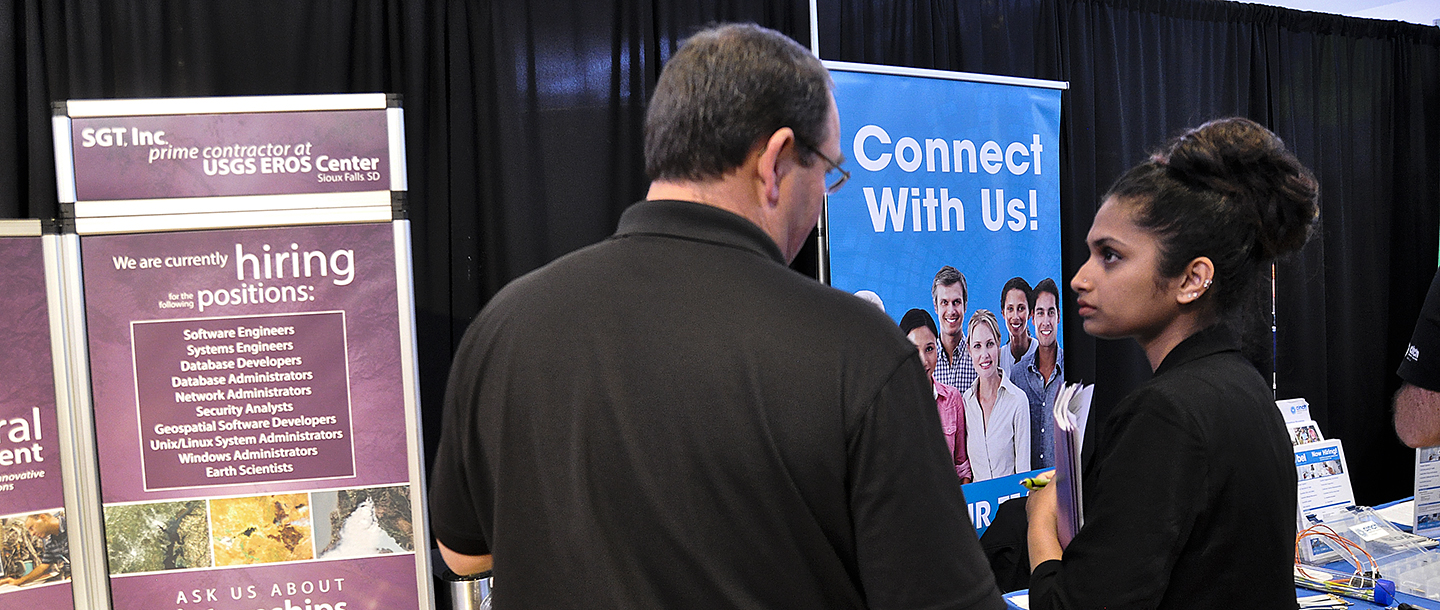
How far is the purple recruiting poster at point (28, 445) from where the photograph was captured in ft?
Result: 6.47

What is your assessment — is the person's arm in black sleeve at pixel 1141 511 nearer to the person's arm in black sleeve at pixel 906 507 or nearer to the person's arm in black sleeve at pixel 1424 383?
the person's arm in black sleeve at pixel 906 507

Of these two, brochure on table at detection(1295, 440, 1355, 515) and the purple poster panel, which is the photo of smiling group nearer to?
brochure on table at detection(1295, 440, 1355, 515)

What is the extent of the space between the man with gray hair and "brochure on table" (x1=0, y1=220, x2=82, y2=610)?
5.46 feet

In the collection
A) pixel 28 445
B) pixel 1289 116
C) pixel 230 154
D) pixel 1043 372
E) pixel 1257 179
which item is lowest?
pixel 1043 372

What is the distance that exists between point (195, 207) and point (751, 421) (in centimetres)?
176

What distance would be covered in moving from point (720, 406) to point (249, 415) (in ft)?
5.50

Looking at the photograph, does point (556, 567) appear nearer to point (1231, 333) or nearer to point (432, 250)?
point (1231, 333)

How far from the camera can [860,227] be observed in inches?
108

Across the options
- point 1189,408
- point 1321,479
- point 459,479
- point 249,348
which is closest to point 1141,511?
point 1189,408

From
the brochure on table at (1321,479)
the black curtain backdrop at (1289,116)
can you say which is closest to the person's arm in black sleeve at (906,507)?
the brochure on table at (1321,479)

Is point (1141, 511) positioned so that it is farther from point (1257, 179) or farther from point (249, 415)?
point (249, 415)

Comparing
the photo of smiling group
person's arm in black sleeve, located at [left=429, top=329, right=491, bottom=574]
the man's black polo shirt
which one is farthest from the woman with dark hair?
the photo of smiling group

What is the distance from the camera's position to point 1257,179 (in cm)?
120

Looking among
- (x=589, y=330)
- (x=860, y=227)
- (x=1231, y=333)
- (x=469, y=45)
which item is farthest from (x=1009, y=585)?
(x=589, y=330)
